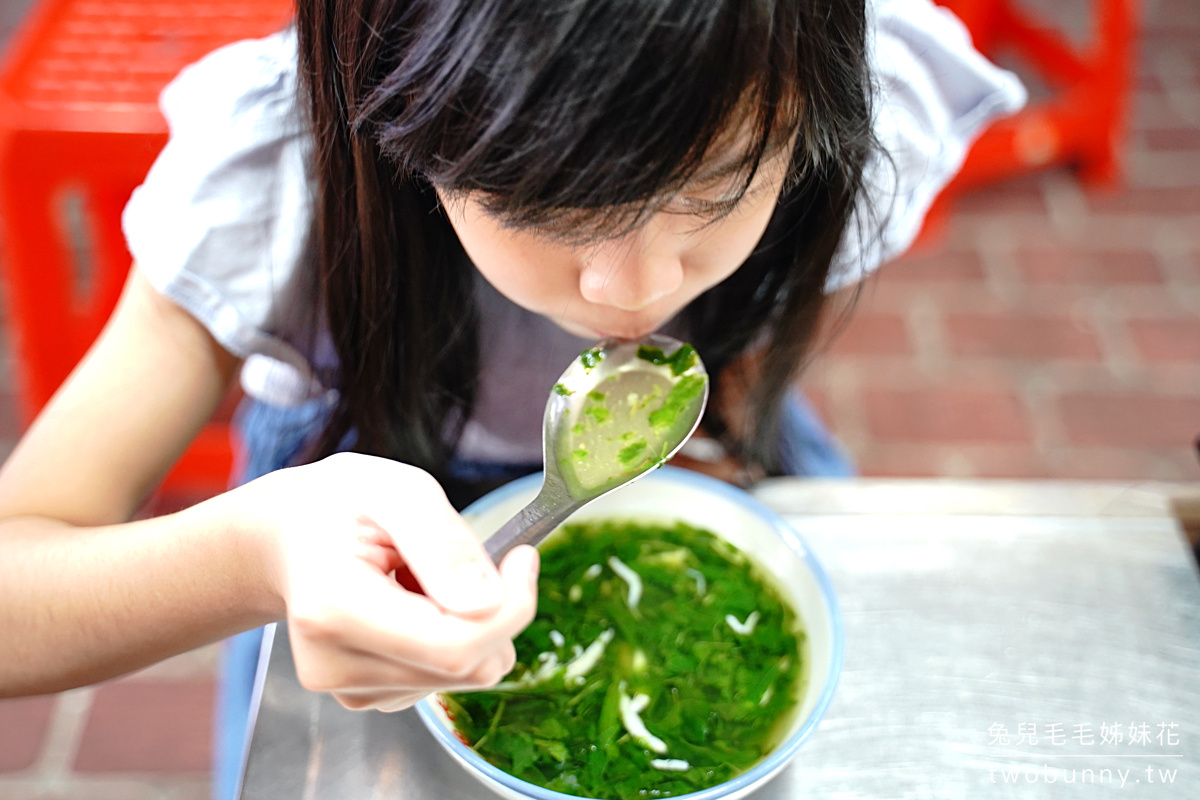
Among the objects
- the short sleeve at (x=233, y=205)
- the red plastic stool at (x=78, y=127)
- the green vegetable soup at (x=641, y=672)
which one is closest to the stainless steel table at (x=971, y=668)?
the green vegetable soup at (x=641, y=672)

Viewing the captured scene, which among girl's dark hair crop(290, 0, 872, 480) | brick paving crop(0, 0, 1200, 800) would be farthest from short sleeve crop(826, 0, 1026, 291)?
brick paving crop(0, 0, 1200, 800)

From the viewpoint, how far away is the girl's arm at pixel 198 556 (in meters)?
0.45

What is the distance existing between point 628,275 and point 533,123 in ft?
0.38

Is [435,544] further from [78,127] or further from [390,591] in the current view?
[78,127]

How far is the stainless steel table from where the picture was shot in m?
0.62

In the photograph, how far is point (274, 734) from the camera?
63 centimetres

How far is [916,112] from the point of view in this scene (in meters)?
0.88

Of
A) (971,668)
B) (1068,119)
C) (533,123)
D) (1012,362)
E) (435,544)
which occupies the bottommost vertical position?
(1012,362)

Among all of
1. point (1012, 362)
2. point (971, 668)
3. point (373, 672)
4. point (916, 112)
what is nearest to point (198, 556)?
point (373, 672)

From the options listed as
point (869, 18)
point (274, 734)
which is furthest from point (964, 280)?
point (274, 734)

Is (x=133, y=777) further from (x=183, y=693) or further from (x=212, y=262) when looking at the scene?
(x=212, y=262)

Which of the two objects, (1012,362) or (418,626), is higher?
(418,626)

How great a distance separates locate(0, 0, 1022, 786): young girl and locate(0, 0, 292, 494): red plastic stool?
0.45 m

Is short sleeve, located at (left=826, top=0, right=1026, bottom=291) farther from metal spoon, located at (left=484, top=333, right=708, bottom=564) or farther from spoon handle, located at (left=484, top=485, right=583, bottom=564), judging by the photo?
spoon handle, located at (left=484, top=485, right=583, bottom=564)
